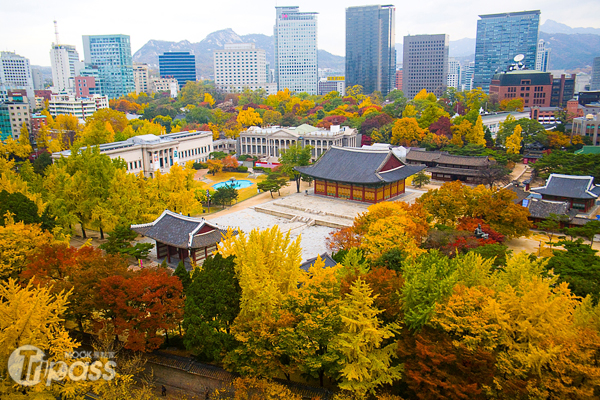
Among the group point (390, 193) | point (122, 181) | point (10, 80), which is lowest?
point (390, 193)

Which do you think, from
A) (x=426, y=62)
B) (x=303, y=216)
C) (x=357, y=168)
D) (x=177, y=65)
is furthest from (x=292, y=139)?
(x=177, y=65)

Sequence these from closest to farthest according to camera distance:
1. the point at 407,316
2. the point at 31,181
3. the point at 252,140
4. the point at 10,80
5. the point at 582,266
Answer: the point at 407,316 < the point at 582,266 < the point at 31,181 < the point at 252,140 < the point at 10,80

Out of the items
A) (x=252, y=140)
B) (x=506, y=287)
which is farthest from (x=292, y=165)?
(x=506, y=287)

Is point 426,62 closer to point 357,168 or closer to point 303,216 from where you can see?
point 357,168

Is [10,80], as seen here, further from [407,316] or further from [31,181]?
[407,316]

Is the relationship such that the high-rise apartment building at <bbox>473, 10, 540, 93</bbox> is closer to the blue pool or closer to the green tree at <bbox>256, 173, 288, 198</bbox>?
the blue pool

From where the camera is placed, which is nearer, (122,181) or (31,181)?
(122,181)

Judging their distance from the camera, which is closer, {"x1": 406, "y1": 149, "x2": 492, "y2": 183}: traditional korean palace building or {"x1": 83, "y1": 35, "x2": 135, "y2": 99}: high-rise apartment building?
{"x1": 406, "y1": 149, "x2": 492, "y2": 183}: traditional korean palace building

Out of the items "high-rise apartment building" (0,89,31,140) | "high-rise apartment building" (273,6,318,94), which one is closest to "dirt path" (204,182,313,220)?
"high-rise apartment building" (0,89,31,140)
